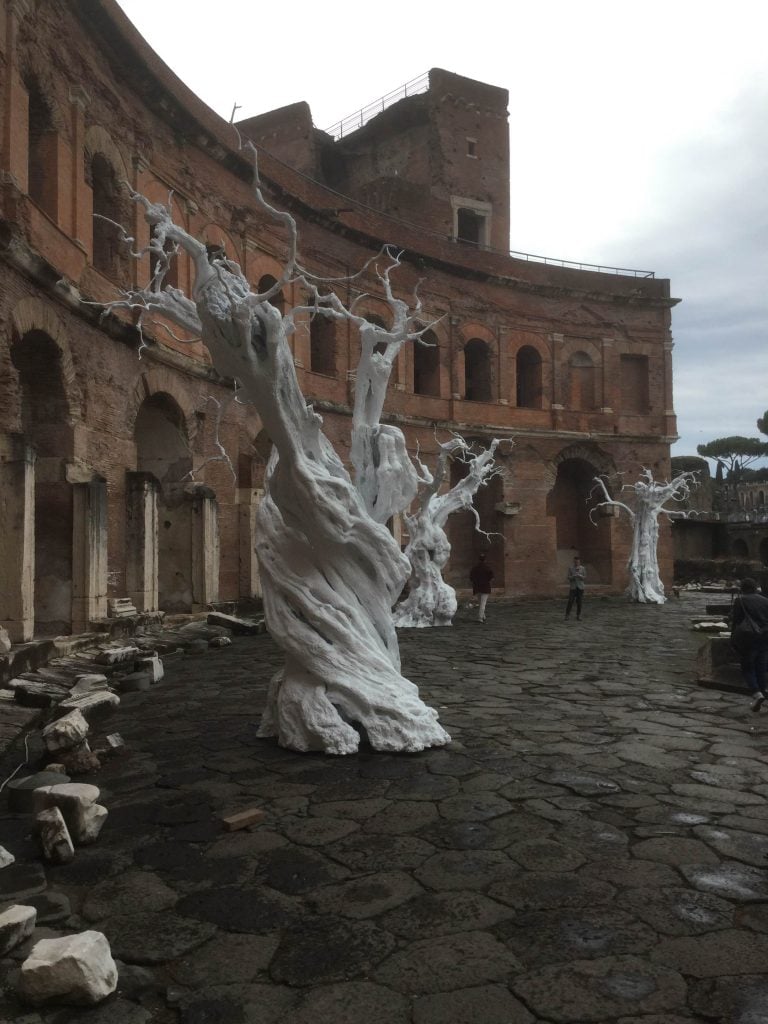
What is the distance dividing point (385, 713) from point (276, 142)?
22.9m

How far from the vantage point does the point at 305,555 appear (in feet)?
17.2

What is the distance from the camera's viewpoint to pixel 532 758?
4.73 m

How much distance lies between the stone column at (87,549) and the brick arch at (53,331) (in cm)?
94

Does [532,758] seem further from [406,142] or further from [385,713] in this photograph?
[406,142]

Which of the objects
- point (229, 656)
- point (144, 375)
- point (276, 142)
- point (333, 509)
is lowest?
point (229, 656)

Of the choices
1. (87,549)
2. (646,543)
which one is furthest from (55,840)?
(646,543)

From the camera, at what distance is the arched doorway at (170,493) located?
12.9 m

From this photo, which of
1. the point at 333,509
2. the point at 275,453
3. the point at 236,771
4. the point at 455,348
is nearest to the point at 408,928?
the point at 236,771

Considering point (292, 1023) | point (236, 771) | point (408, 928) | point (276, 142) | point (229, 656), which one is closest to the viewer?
point (292, 1023)

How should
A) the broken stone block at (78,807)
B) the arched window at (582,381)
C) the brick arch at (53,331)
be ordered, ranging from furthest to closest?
1. the arched window at (582,381)
2. the brick arch at (53,331)
3. the broken stone block at (78,807)

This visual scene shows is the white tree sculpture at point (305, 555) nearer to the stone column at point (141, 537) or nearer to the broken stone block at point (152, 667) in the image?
the broken stone block at point (152, 667)

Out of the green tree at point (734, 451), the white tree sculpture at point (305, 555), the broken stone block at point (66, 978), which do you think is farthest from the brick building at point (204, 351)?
the green tree at point (734, 451)

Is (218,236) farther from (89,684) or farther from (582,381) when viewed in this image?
(582,381)

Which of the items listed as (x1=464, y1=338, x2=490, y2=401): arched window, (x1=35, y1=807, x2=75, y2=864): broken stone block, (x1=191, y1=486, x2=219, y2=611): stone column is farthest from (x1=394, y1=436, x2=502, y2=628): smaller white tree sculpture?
(x1=35, y1=807, x2=75, y2=864): broken stone block
